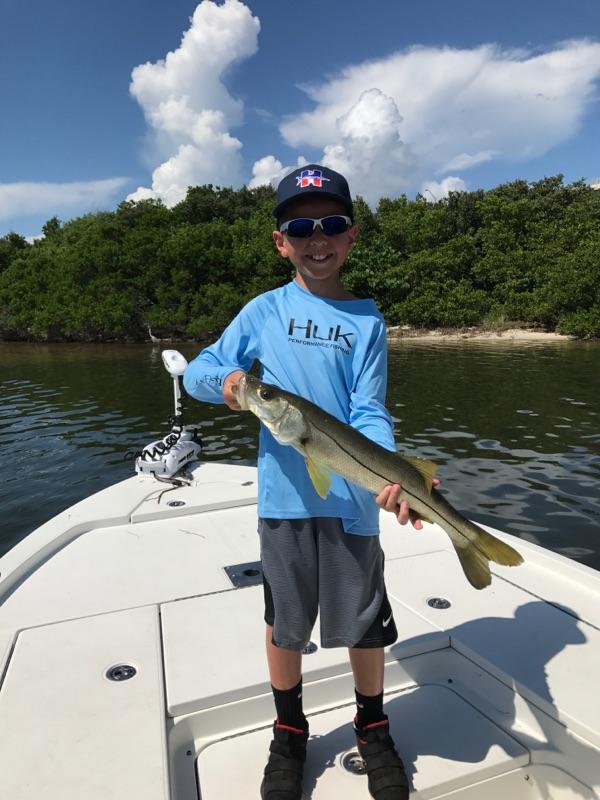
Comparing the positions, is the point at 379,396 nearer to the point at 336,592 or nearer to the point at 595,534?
the point at 336,592

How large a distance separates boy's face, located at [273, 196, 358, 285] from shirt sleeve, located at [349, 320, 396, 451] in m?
0.39

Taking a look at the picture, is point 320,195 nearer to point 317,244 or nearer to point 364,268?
point 317,244

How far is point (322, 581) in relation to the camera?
2545 millimetres

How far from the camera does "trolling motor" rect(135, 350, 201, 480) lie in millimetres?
6641

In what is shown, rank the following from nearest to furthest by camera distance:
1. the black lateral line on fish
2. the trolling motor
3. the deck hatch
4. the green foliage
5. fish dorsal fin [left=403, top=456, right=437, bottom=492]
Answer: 1. the black lateral line on fish
2. fish dorsal fin [left=403, top=456, right=437, bottom=492]
3. the deck hatch
4. the trolling motor
5. the green foliage

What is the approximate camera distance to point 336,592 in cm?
255

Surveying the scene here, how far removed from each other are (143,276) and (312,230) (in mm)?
46875

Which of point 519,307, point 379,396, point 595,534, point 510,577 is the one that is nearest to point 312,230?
point 379,396

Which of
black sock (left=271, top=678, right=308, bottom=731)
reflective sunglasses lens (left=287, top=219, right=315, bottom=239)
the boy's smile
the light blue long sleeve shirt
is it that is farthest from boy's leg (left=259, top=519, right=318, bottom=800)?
reflective sunglasses lens (left=287, top=219, right=315, bottom=239)

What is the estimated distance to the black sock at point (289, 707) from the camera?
8.52 feet

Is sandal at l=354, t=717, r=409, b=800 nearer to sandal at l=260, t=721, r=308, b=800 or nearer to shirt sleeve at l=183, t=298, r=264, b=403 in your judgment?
sandal at l=260, t=721, r=308, b=800

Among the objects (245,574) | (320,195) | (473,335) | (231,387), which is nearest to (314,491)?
(231,387)

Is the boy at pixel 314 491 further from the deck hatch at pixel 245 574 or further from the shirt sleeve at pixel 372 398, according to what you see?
the deck hatch at pixel 245 574

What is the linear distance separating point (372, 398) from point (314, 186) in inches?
40.4
